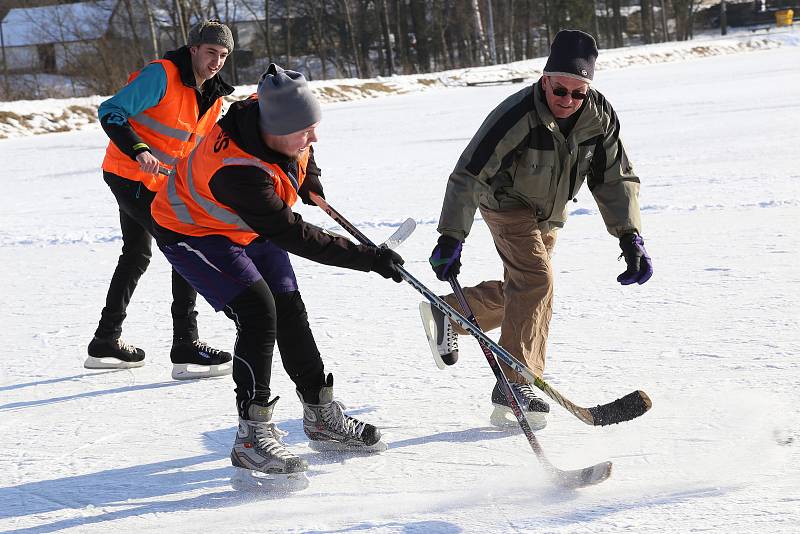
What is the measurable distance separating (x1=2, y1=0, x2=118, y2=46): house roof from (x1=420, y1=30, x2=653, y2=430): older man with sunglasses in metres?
39.6

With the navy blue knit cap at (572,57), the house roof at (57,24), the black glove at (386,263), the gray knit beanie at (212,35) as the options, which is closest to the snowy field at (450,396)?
the black glove at (386,263)

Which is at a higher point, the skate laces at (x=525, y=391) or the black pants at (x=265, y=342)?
the black pants at (x=265, y=342)

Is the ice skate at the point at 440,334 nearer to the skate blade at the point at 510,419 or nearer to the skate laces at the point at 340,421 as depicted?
the skate blade at the point at 510,419

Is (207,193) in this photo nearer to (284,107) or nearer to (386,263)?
(284,107)

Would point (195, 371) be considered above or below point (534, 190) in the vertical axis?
below

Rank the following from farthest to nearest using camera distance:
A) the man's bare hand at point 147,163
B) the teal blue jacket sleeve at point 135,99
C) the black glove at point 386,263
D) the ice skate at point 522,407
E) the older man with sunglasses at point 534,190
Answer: the teal blue jacket sleeve at point 135,99 → the man's bare hand at point 147,163 → the ice skate at point 522,407 → the older man with sunglasses at point 534,190 → the black glove at point 386,263

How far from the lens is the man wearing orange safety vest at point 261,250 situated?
2.66 meters

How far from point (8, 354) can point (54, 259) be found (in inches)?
85.1

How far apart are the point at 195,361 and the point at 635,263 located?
186cm

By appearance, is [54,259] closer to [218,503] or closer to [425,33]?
[218,503]

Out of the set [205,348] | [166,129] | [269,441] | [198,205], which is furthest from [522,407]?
[166,129]

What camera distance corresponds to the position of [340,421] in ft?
10.1

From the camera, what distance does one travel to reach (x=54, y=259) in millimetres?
6480

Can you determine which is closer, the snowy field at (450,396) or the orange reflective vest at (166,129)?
the snowy field at (450,396)
